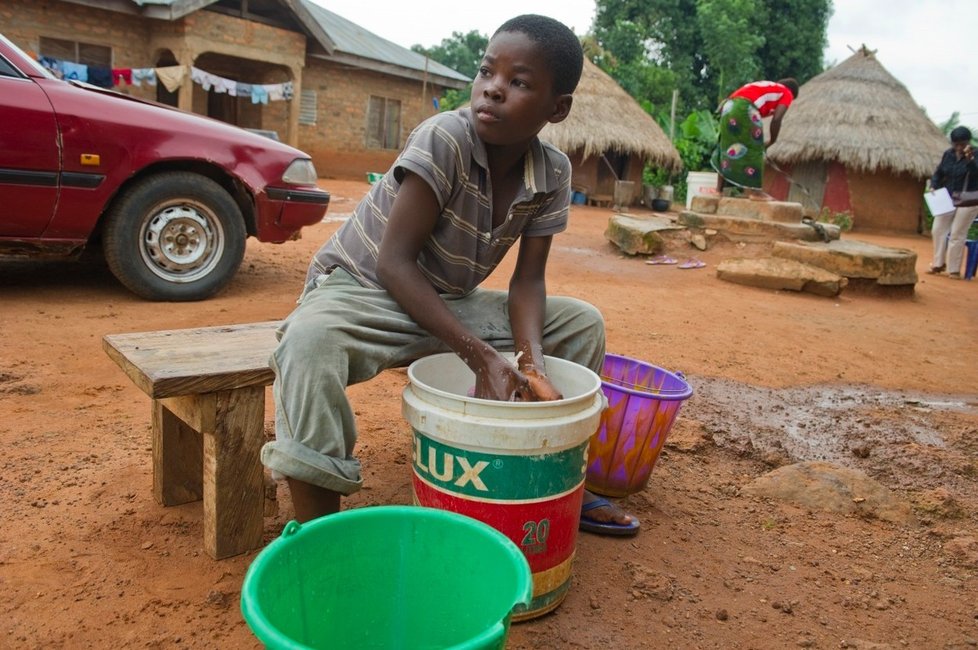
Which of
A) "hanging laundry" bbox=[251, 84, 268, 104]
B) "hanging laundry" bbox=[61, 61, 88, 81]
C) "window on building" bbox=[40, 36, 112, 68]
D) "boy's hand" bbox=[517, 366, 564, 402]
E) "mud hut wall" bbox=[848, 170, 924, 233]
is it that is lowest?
"boy's hand" bbox=[517, 366, 564, 402]

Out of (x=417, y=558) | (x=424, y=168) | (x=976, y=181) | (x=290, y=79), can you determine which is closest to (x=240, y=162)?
(x=424, y=168)

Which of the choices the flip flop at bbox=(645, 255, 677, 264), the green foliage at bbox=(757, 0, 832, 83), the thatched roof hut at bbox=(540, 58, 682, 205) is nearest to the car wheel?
the flip flop at bbox=(645, 255, 677, 264)

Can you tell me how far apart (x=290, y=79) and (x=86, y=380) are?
41.8 ft

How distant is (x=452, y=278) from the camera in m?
2.12

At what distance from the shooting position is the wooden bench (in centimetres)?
176

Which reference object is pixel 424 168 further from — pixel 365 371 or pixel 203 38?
pixel 203 38

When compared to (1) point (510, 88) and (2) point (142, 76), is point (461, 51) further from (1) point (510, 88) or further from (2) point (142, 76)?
(1) point (510, 88)

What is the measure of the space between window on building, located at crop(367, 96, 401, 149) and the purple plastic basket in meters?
15.1

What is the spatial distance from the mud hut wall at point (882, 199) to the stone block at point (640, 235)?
9.47 meters

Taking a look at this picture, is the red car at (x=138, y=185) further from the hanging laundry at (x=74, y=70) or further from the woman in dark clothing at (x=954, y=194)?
the hanging laundry at (x=74, y=70)

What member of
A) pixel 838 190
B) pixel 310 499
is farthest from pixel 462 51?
pixel 310 499

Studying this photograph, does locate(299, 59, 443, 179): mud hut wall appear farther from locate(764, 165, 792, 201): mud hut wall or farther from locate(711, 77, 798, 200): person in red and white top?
locate(711, 77, 798, 200): person in red and white top

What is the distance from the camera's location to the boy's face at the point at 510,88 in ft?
6.14

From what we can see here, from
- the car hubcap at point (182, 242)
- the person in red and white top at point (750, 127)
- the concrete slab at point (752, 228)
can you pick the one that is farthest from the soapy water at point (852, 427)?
the person in red and white top at point (750, 127)
